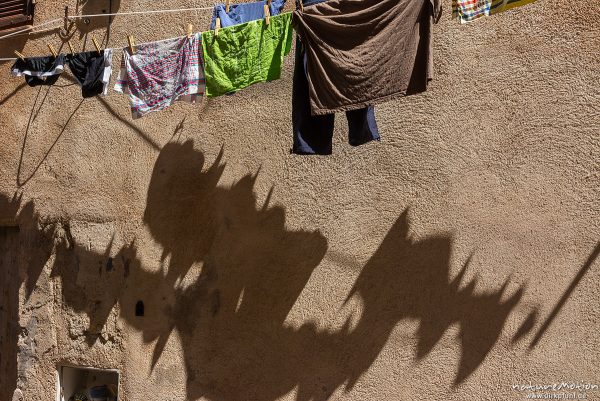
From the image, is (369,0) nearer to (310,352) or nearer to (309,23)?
(309,23)

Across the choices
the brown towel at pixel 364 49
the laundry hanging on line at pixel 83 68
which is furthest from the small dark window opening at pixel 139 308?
the brown towel at pixel 364 49

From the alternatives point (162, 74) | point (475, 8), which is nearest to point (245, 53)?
point (162, 74)

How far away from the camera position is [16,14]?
7.43 m

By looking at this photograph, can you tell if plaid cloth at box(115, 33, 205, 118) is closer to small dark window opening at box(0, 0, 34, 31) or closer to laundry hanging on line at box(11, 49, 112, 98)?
laundry hanging on line at box(11, 49, 112, 98)

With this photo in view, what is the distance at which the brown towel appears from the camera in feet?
14.6

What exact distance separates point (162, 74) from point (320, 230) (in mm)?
1808

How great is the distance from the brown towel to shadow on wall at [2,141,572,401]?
3.83 feet

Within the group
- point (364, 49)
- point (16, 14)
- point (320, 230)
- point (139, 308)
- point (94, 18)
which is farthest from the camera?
point (16, 14)

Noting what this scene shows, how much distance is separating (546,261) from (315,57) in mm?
2154

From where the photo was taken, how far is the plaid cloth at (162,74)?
5.24 m

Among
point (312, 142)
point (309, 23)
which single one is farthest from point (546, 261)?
point (309, 23)

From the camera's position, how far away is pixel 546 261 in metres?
4.68

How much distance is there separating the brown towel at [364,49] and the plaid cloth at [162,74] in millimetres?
959

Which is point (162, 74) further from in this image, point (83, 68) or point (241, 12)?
point (241, 12)
